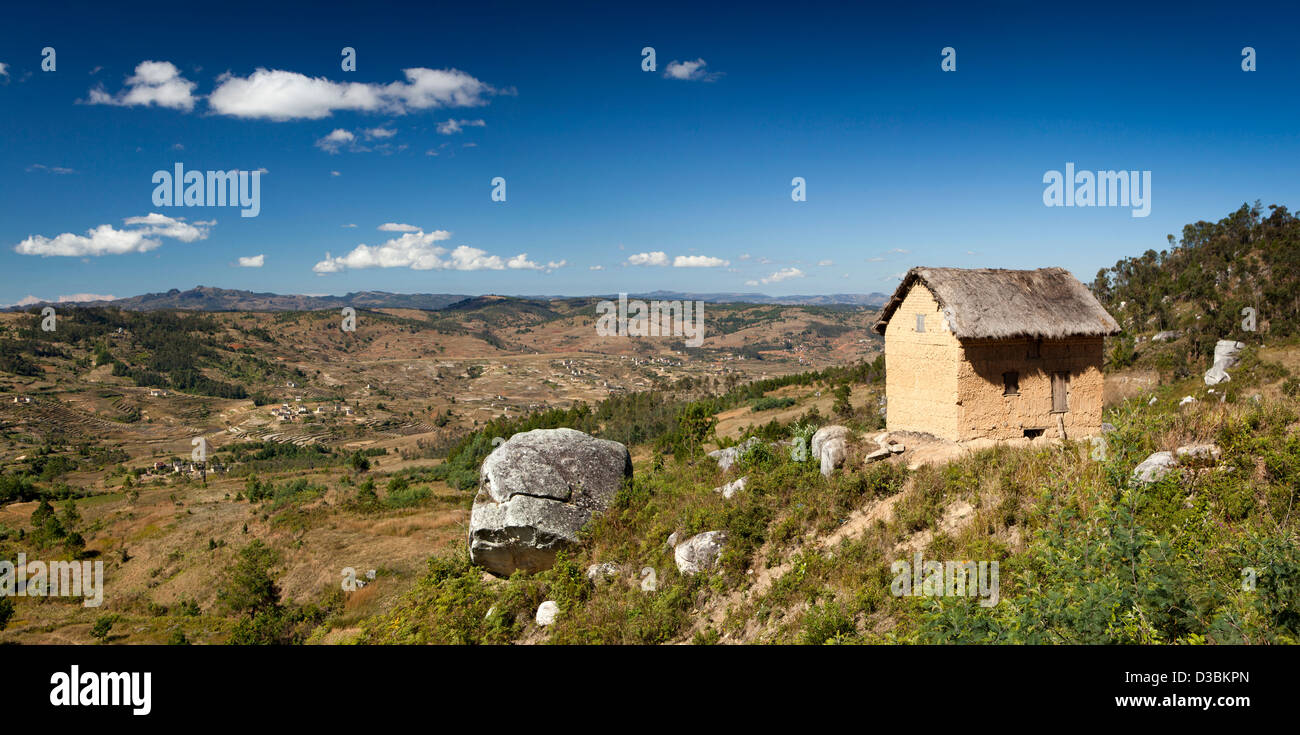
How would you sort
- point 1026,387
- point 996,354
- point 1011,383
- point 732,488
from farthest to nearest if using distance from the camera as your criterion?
point 1026,387 → point 1011,383 → point 996,354 → point 732,488

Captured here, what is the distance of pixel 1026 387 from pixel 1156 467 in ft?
18.4

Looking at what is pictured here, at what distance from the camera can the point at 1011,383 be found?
14.4 metres

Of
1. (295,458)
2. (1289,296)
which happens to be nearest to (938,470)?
(1289,296)

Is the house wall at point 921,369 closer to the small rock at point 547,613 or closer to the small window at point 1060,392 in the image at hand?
the small window at point 1060,392

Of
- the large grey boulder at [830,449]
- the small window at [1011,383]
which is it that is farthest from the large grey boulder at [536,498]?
the small window at [1011,383]

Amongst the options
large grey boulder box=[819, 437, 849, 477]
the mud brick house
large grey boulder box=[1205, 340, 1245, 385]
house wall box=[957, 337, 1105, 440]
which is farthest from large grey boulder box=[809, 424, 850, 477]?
large grey boulder box=[1205, 340, 1245, 385]

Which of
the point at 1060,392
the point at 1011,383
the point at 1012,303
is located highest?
the point at 1012,303

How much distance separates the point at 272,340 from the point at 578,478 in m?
221

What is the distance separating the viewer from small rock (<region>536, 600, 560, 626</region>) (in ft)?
38.7

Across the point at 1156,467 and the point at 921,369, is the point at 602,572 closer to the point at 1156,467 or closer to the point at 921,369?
the point at 921,369

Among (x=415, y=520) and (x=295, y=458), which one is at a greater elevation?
(x=415, y=520)

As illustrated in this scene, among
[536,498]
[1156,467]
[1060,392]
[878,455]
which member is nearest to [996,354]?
[1060,392]
